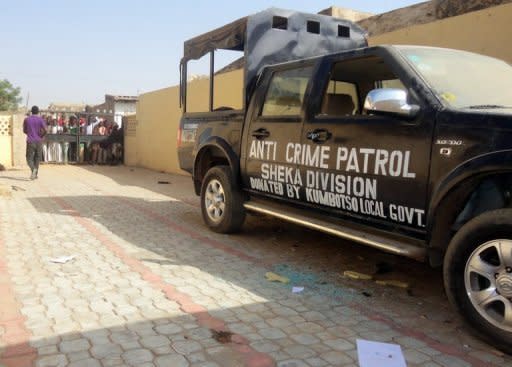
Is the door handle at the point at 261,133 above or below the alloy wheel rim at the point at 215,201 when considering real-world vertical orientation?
above

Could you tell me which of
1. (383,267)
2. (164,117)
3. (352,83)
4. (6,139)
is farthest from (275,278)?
(6,139)

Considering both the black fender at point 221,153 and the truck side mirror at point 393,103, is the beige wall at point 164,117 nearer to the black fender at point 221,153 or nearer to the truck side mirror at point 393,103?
the black fender at point 221,153

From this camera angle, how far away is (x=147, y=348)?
301 centimetres

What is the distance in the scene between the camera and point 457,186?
3.22m

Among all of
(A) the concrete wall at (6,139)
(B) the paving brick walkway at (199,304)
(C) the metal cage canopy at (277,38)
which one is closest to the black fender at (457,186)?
(B) the paving brick walkway at (199,304)

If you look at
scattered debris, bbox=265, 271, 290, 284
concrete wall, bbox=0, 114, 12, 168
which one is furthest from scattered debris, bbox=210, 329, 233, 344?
concrete wall, bbox=0, 114, 12, 168

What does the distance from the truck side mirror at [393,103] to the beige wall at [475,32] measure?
3556 mm

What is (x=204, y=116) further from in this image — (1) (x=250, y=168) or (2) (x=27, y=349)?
(2) (x=27, y=349)

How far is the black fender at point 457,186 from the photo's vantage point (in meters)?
2.95

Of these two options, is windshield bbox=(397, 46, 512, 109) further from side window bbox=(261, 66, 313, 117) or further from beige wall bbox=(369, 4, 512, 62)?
beige wall bbox=(369, 4, 512, 62)

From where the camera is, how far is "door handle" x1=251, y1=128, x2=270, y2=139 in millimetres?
5169

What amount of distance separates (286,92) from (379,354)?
294cm

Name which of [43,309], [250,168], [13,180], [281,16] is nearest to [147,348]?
[43,309]

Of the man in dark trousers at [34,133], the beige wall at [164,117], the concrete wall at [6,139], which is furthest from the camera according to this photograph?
the concrete wall at [6,139]
